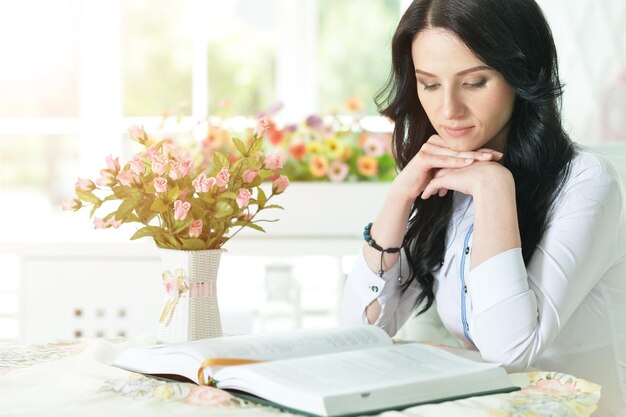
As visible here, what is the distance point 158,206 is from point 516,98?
2.28ft

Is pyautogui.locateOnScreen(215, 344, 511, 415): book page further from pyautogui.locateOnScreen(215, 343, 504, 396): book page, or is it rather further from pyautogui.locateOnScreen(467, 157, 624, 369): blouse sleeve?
pyautogui.locateOnScreen(467, 157, 624, 369): blouse sleeve

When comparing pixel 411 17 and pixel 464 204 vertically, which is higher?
pixel 411 17

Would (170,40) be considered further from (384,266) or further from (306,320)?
(384,266)

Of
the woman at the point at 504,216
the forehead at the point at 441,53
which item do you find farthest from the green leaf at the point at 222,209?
the forehead at the point at 441,53

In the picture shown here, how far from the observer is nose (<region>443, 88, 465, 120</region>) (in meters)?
1.68

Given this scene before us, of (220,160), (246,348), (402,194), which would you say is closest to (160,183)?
(220,160)

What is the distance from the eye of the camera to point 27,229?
428 cm

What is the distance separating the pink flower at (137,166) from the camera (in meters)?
1.63

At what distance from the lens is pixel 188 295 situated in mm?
1643

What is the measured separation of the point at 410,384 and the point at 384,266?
648 millimetres

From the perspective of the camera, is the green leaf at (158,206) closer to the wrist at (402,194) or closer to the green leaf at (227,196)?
the green leaf at (227,196)

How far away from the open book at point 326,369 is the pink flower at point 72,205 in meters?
0.32

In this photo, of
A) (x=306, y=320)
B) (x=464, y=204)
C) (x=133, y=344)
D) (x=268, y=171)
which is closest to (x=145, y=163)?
(x=268, y=171)

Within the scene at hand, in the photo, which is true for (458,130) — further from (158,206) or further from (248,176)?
(158,206)
